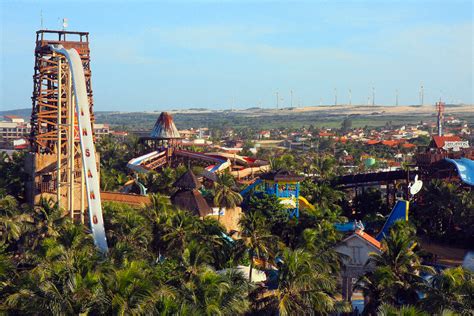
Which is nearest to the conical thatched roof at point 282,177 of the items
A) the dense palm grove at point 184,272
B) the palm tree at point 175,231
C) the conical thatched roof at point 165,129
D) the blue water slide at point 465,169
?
the dense palm grove at point 184,272

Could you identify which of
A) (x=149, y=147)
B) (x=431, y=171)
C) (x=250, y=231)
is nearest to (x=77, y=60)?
(x=250, y=231)

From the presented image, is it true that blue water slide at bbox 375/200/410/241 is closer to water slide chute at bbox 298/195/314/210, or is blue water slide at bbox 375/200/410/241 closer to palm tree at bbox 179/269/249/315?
water slide chute at bbox 298/195/314/210

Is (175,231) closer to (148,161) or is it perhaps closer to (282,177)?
(282,177)

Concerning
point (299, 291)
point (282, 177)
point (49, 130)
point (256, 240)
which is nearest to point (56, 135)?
point (49, 130)

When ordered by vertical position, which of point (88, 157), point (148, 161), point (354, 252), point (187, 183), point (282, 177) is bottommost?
point (354, 252)

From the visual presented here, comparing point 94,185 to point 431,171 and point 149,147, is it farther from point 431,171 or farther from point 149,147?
point 149,147

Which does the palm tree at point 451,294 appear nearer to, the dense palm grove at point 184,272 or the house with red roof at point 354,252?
the dense palm grove at point 184,272
